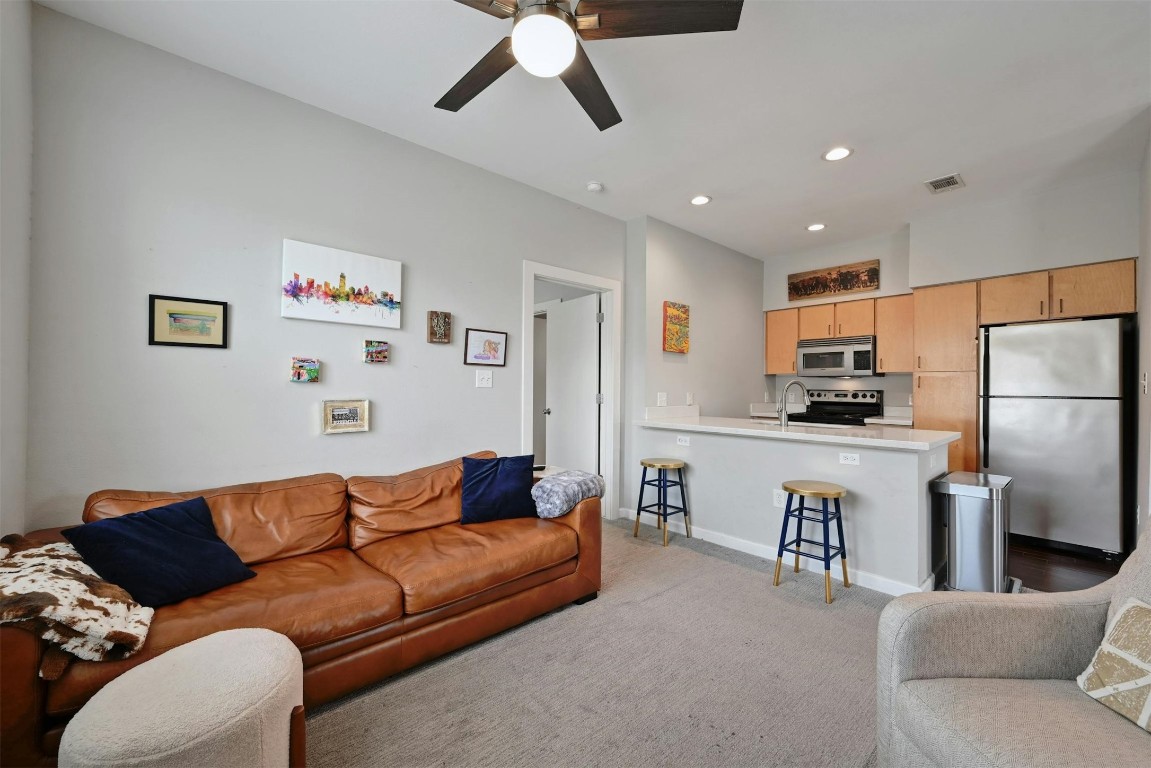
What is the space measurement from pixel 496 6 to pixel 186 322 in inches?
75.2

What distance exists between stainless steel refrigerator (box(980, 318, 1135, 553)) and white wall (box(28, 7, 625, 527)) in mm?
3983

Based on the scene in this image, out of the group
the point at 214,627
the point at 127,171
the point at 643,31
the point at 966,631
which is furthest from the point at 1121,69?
the point at 127,171

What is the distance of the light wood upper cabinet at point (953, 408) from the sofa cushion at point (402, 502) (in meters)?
3.79

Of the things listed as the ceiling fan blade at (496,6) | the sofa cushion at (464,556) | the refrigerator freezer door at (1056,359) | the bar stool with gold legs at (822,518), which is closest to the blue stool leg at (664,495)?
the bar stool with gold legs at (822,518)

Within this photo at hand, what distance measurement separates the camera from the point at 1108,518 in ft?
10.6

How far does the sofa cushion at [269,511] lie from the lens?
194cm

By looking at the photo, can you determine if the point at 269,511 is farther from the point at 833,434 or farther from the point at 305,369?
the point at 833,434

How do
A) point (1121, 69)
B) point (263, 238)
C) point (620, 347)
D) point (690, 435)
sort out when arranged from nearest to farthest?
A: 1. point (1121, 69)
2. point (263, 238)
3. point (690, 435)
4. point (620, 347)

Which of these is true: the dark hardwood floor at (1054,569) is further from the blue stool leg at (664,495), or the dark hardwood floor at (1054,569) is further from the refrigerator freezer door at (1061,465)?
the blue stool leg at (664,495)

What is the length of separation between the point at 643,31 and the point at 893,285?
414cm

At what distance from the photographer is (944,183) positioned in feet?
11.2

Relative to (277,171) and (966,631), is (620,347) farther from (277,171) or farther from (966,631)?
(966,631)

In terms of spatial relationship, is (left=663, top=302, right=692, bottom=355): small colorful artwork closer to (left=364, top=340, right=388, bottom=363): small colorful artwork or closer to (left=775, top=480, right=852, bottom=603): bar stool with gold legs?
(left=775, top=480, right=852, bottom=603): bar stool with gold legs

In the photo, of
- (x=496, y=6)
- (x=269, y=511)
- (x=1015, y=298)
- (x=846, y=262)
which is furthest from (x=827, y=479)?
(x=269, y=511)
